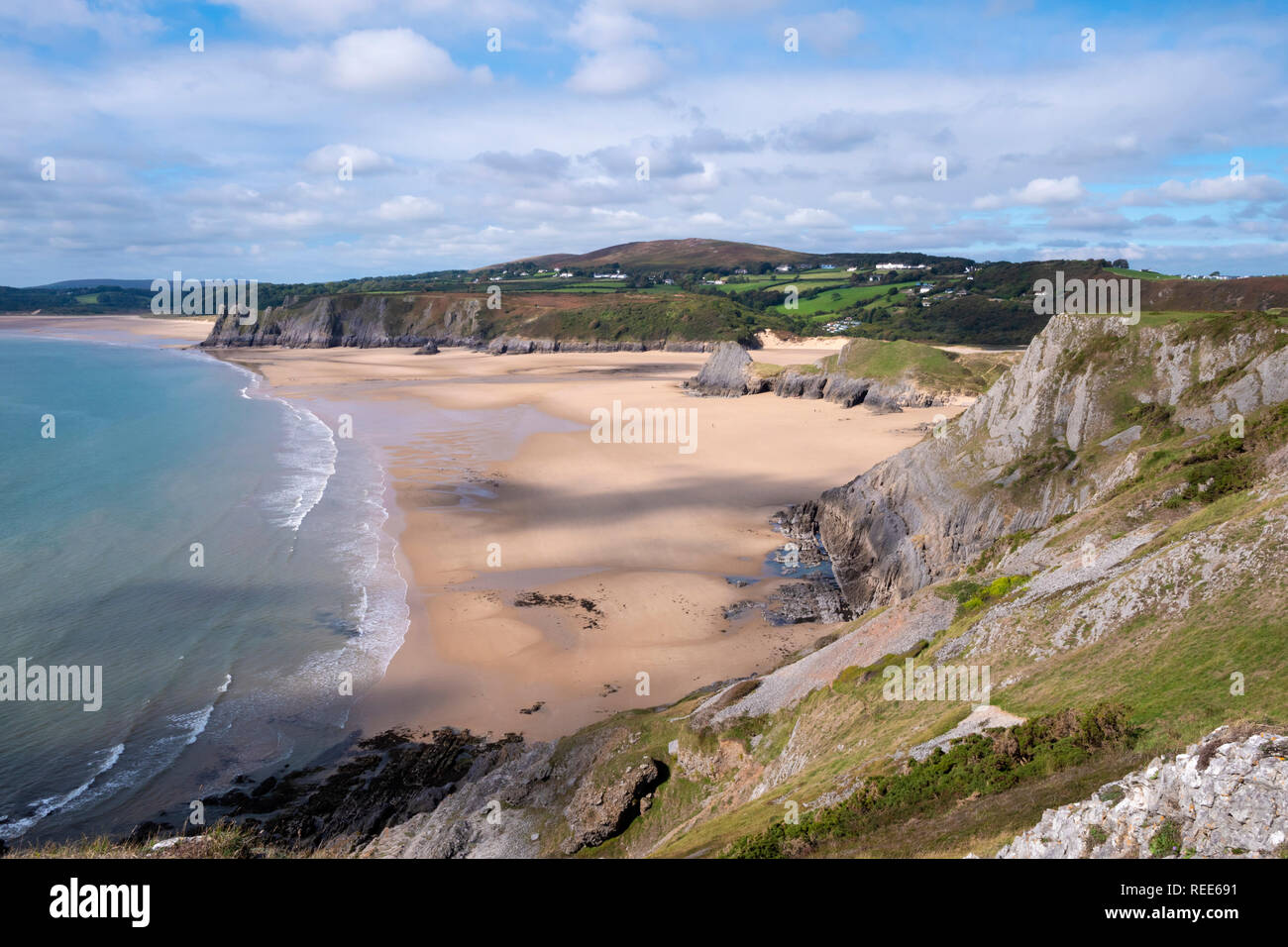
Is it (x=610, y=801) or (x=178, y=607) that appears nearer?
(x=610, y=801)

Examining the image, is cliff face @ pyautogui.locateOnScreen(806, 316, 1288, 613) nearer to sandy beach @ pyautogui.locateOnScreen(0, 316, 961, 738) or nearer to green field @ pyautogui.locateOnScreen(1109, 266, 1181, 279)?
sandy beach @ pyautogui.locateOnScreen(0, 316, 961, 738)

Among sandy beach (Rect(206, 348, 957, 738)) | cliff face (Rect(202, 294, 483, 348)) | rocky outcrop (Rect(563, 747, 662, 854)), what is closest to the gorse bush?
rocky outcrop (Rect(563, 747, 662, 854))

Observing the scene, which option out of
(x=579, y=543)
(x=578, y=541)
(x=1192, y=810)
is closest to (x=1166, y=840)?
(x=1192, y=810)

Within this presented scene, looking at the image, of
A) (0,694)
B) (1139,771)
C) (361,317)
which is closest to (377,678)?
(0,694)

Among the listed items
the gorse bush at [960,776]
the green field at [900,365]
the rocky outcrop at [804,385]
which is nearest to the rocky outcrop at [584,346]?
the rocky outcrop at [804,385]

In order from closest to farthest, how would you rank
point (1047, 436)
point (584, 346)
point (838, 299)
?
point (1047, 436), point (584, 346), point (838, 299)

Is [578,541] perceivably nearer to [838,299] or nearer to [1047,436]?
[1047,436]
